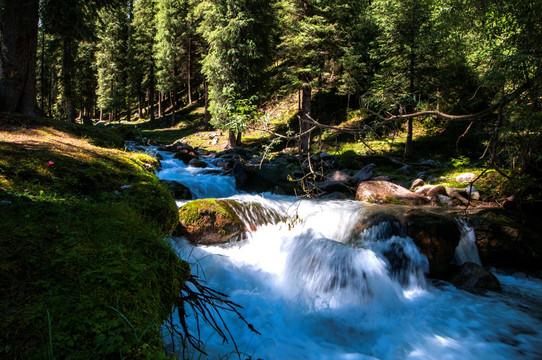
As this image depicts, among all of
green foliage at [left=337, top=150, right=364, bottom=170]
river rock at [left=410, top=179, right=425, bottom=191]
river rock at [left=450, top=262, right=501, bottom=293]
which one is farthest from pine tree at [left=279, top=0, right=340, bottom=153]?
river rock at [left=450, top=262, right=501, bottom=293]

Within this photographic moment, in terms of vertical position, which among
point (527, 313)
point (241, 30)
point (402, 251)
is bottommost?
point (527, 313)

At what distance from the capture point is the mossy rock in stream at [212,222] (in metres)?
6.31

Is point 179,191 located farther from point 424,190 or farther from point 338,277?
point 424,190

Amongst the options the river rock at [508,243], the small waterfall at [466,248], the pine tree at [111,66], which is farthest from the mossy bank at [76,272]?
the pine tree at [111,66]

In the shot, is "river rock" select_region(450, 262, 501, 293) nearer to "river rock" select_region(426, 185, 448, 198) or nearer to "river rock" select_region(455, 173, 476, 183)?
"river rock" select_region(426, 185, 448, 198)

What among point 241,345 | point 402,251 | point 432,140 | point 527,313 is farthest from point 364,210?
point 432,140

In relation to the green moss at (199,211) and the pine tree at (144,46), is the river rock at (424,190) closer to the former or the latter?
the green moss at (199,211)

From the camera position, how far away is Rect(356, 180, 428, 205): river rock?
31.1 feet

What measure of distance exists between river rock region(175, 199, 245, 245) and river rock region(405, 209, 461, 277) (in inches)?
156

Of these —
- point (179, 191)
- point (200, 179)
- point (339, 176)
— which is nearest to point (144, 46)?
point (200, 179)

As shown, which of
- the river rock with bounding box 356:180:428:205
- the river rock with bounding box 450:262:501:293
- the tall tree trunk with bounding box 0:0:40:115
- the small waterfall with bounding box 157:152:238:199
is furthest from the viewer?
the small waterfall with bounding box 157:152:238:199

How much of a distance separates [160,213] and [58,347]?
9.01 feet

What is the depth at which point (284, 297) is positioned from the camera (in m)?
4.89

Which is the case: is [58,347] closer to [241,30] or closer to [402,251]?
[402,251]
